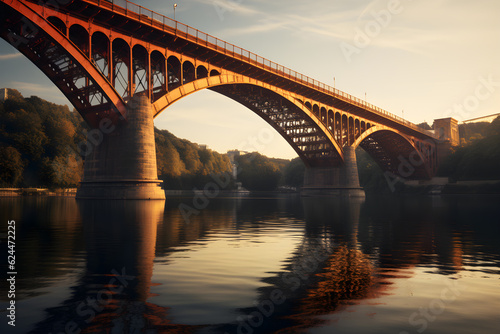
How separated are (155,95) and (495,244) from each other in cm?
3338

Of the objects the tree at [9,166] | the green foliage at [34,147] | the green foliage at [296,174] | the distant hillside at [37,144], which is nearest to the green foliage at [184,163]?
the green foliage at [296,174]

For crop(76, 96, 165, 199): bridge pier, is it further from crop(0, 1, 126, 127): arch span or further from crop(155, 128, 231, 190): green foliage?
crop(155, 128, 231, 190): green foliage

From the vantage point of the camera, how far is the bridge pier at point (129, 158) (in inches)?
1491

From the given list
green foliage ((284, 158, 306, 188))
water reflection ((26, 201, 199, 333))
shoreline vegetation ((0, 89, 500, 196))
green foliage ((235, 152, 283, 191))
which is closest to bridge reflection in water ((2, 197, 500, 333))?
Answer: water reflection ((26, 201, 199, 333))

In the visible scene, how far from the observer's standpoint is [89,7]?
111ft

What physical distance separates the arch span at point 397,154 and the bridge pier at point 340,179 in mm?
19282

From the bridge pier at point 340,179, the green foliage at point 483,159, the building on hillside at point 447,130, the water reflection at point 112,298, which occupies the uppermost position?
the building on hillside at point 447,130

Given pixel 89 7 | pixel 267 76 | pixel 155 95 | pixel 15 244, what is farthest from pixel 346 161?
pixel 15 244

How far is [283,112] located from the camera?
66062mm

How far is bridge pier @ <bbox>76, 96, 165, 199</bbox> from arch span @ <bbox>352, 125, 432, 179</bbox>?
61.9 metres

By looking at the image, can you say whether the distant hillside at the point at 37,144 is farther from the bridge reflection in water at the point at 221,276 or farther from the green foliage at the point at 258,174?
the green foliage at the point at 258,174

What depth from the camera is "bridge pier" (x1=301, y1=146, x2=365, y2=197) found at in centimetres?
7300

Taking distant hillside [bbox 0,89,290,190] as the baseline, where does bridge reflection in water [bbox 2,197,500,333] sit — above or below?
below

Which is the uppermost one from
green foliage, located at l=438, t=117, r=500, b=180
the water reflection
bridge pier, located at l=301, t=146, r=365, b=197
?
green foliage, located at l=438, t=117, r=500, b=180
